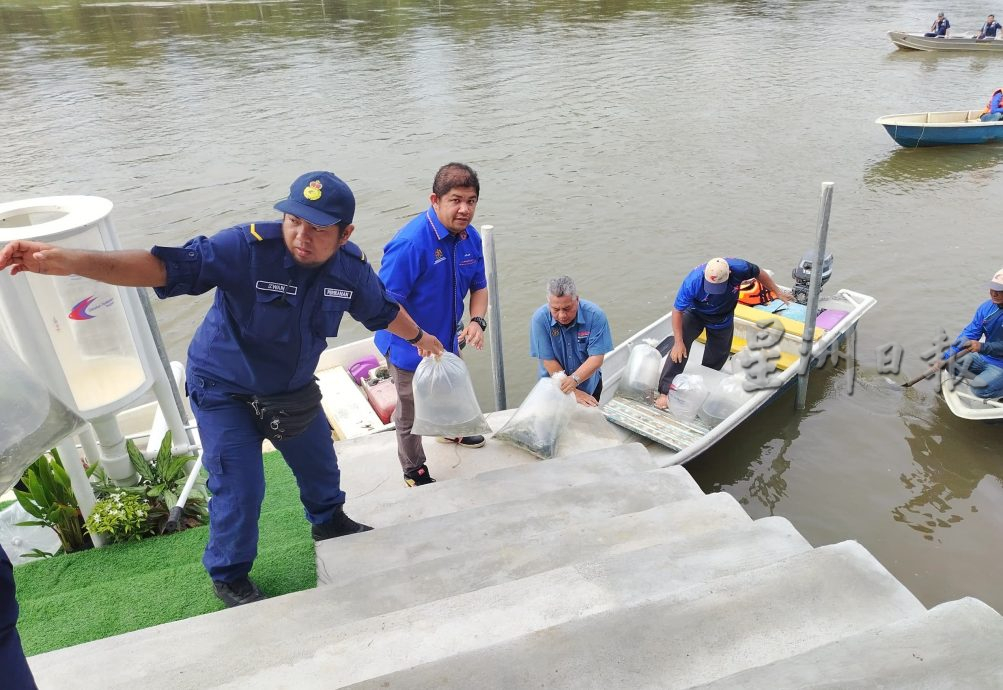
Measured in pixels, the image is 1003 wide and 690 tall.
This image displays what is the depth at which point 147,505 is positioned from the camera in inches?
141

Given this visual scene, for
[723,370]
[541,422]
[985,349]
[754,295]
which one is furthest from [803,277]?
[541,422]

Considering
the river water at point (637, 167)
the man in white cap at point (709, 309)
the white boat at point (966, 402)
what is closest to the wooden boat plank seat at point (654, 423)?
the man in white cap at point (709, 309)

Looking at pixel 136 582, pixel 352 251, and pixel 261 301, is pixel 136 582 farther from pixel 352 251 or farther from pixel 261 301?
pixel 352 251

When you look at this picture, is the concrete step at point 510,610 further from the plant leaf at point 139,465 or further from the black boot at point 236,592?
the plant leaf at point 139,465

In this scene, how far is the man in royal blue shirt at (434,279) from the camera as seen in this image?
12.3 feet

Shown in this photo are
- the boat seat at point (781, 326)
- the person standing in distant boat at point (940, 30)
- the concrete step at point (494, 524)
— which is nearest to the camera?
the concrete step at point (494, 524)

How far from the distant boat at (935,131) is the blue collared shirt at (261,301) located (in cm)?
1487

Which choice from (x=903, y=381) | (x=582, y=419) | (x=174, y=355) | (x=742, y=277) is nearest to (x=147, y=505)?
(x=582, y=419)

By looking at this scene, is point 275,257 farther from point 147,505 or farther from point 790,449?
point 790,449

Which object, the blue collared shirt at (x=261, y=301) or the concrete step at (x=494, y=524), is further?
the concrete step at (x=494, y=524)

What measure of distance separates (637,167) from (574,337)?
9.96 m

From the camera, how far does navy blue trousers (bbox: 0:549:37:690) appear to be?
68.1 inches

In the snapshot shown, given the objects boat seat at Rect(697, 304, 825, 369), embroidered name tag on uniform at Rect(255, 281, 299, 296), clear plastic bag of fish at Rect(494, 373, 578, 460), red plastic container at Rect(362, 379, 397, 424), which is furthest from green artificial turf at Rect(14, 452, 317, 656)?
boat seat at Rect(697, 304, 825, 369)

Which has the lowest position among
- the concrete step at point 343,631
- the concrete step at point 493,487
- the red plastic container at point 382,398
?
the red plastic container at point 382,398
